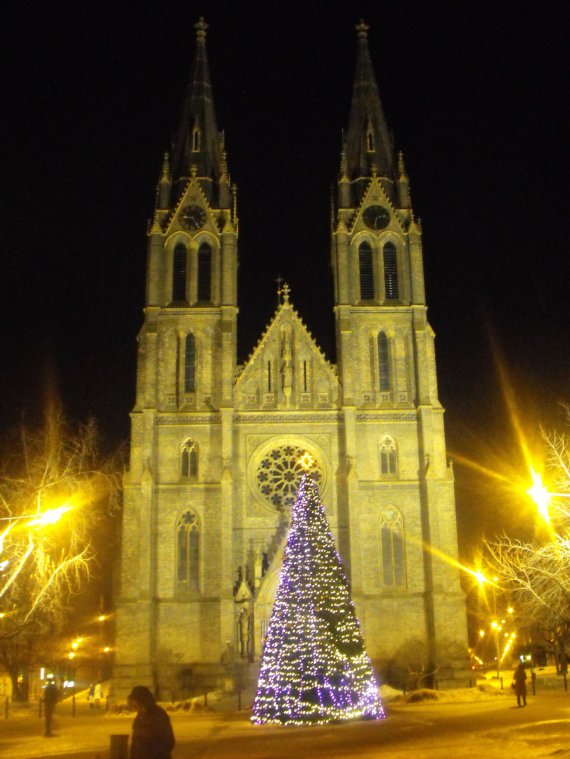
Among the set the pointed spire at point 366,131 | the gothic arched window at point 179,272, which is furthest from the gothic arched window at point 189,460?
the pointed spire at point 366,131

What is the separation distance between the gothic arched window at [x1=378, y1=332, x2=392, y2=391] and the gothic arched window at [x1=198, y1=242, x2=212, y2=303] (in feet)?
32.4

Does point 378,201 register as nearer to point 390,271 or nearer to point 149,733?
point 390,271

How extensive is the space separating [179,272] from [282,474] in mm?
13056

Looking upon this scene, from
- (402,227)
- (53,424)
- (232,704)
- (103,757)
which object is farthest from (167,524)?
(103,757)

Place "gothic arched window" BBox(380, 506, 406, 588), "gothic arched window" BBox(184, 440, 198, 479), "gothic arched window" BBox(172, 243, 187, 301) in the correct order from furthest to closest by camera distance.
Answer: "gothic arched window" BBox(172, 243, 187, 301) < "gothic arched window" BBox(184, 440, 198, 479) < "gothic arched window" BBox(380, 506, 406, 588)

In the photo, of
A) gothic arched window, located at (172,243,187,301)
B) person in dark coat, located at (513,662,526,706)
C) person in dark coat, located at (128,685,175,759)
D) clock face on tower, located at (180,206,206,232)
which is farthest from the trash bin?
clock face on tower, located at (180,206,206,232)

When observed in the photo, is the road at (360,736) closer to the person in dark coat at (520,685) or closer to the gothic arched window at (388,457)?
the person in dark coat at (520,685)

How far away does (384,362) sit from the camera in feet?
160

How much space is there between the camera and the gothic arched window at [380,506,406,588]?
45.2 m

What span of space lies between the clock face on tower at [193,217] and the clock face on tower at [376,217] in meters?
9.40

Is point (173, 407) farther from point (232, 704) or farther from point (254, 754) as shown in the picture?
point (254, 754)

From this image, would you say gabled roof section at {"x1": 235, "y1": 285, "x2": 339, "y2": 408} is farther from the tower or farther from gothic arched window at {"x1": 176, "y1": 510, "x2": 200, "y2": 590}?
gothic arched window at {"x1": 176, "y1": 510, "x2": 200, "y2": 590}

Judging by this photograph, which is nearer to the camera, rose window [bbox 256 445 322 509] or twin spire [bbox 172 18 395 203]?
rose window [bbox 256 445 322 509]

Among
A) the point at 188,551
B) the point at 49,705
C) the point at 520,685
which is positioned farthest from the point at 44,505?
the point at 188,551
